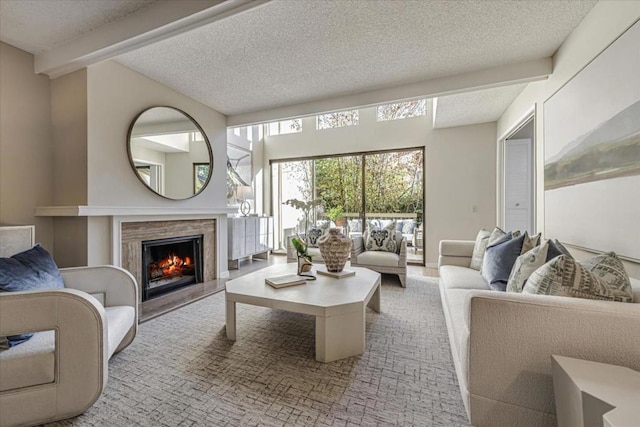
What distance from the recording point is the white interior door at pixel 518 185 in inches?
149

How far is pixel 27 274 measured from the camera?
150 cm

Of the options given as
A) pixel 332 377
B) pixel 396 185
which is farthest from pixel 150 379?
pixel 396 185

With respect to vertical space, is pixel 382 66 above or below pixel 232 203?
above

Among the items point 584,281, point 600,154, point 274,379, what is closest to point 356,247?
point 274,379

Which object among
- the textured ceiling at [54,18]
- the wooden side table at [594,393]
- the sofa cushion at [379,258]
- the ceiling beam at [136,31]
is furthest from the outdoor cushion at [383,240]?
the textured ceiling at [54,18]

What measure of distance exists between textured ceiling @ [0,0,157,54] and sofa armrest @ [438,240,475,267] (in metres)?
3.41

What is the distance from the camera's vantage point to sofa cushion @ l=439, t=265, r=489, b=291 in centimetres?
212

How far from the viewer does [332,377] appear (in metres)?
1.58

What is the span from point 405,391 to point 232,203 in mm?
4383

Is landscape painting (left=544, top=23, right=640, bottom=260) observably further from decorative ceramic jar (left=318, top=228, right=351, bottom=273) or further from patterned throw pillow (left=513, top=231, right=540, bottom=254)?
decorative ceramic jar (left=318, top=228, right=351, bottom=273)

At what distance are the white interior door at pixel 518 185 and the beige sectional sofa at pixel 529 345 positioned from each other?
3.03 meters

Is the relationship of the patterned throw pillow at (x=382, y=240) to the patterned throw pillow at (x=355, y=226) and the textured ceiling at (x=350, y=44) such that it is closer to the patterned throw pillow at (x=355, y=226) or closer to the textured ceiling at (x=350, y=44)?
the patterned throw pillow at (x=355, y=226)

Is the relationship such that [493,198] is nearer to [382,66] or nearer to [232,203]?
[382,66]

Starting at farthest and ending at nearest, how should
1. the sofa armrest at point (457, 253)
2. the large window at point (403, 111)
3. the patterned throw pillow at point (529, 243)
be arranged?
the large window at point (403, 111) < the sofa armrest at point (457, 253) < the patterned throw pillow at point (529, 243)
